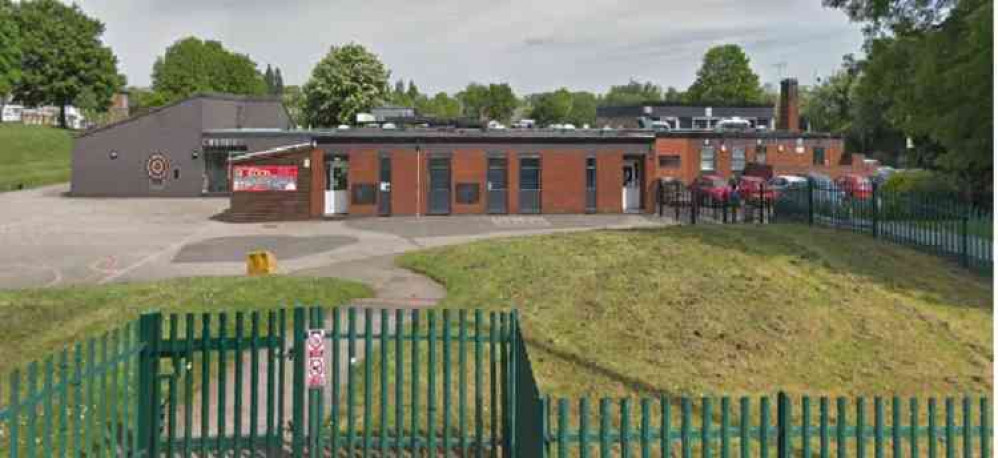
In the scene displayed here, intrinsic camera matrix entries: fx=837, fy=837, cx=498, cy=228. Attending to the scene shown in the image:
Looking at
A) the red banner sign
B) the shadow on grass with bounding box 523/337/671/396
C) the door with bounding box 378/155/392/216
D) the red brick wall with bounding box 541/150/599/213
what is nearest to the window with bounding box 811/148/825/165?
the red brick wall with bounding box 541/150/599/213

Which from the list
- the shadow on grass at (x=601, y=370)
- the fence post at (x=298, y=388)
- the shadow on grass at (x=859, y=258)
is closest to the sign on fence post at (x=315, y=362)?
the fence post at (x=298, y=388)

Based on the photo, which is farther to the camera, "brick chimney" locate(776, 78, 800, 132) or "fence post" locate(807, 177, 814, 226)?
"brick chimney" locate(776, 78, 800, 132)

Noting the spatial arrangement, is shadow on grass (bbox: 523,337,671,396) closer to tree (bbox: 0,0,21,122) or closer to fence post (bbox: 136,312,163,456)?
fence post (bbox: 136,312,163,456)

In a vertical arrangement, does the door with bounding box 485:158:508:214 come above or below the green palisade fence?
above

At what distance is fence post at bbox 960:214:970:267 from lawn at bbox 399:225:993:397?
0.34 m

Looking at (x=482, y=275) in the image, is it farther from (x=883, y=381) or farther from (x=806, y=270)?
(x=883, y=381)

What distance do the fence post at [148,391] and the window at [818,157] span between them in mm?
46131

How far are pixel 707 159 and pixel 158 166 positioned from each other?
1220 inches

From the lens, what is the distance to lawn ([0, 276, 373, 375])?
38.3ft

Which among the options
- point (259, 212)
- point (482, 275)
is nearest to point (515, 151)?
point (259, 212)

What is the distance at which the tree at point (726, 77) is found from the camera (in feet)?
339

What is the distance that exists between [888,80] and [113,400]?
22447mm

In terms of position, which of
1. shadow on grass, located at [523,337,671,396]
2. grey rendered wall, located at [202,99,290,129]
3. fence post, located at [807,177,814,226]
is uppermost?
grey rendered wall, located at [202,99,290,129]

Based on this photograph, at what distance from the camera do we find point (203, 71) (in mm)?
102750
